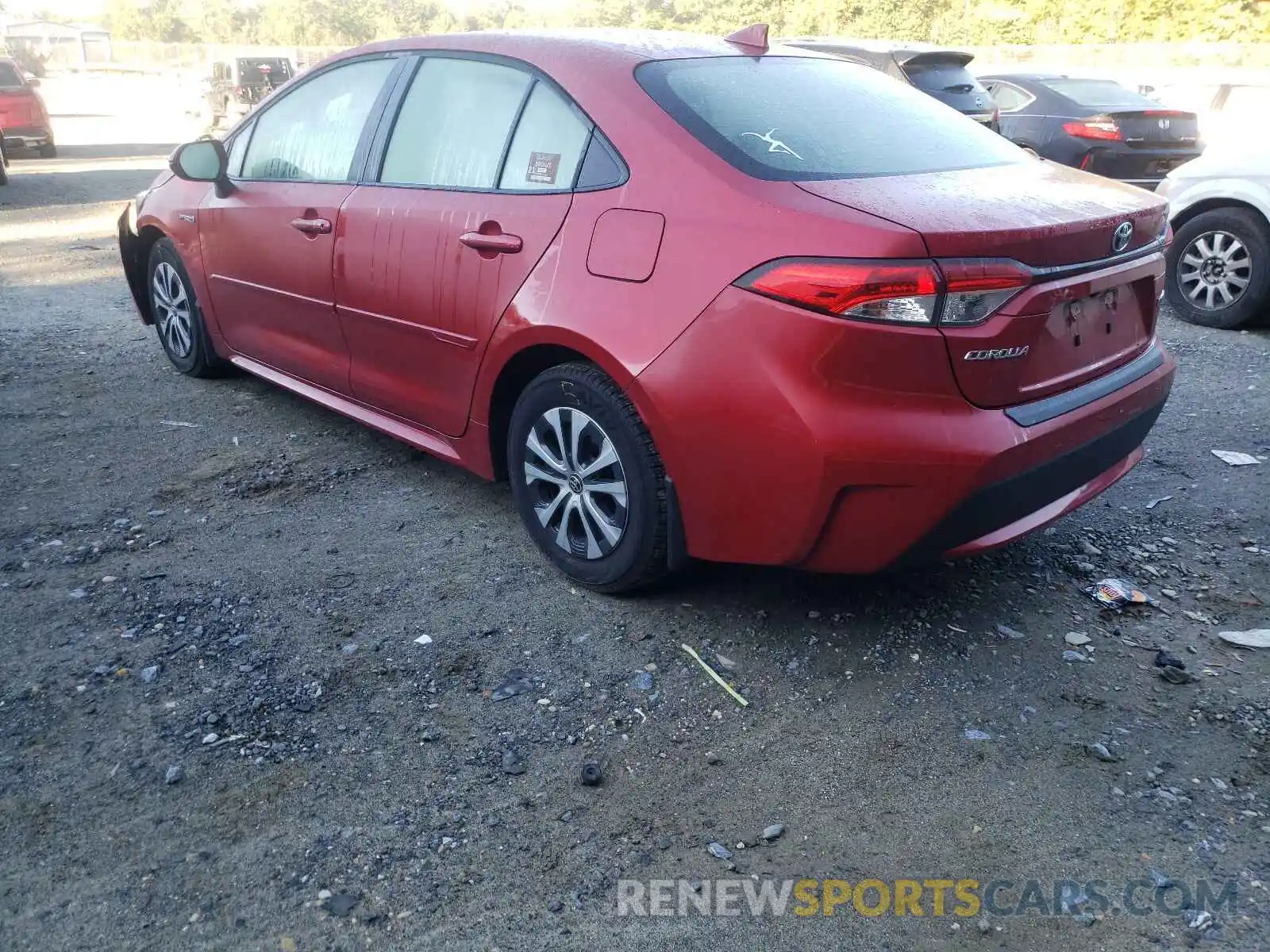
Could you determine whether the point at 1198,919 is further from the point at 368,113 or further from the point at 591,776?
the point at 368,113

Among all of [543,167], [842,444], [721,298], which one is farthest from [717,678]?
[543,167]

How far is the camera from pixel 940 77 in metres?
10.3

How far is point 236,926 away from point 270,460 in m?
2.79

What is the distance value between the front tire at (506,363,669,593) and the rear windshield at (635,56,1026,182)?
0.80 metres

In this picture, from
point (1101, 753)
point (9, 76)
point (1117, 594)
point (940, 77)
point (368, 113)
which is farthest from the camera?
point (9, 76)

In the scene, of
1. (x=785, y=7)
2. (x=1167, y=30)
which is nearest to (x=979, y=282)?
(x=1167, y=30)

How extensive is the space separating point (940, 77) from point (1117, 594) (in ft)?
26.7

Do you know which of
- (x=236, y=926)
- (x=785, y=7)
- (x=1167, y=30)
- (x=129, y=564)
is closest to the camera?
(x=236, y=926)

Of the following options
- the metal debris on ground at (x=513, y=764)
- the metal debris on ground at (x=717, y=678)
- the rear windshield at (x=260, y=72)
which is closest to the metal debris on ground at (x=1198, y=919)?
the metal debris on ground at (x=717, y=678)

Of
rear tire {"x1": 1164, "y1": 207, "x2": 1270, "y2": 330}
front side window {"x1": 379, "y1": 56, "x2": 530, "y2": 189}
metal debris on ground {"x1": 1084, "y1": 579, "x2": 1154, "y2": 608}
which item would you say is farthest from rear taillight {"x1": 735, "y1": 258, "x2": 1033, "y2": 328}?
rear tire {"x1": 1164, "y1": 207, "x2": 1270, "y2": 330}

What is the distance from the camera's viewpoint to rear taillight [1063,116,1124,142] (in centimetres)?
972

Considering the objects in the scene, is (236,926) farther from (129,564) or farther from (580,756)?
(129,564)

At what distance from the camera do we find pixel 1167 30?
30922mm

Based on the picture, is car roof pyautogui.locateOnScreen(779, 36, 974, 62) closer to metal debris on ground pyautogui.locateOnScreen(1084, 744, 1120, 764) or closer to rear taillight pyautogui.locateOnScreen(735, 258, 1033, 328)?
rear taillight pyautogui.locateOnScreen(735, 258, 1033, 328)
